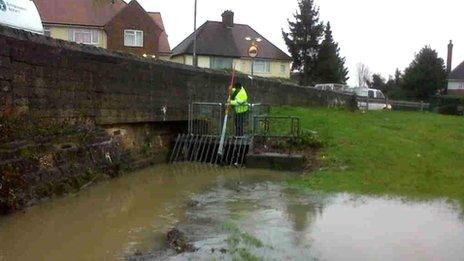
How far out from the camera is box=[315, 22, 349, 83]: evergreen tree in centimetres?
5747

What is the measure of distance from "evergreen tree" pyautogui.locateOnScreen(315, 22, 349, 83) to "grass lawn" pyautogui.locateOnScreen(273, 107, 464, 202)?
38697 mm

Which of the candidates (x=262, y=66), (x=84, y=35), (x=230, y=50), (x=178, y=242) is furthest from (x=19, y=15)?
(x=262, y=66)

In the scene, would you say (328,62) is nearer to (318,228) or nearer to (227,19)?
(227,19)

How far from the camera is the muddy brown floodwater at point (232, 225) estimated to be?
5883 millimetres

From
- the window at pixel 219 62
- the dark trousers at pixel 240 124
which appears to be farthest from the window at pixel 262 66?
the dark trousers at pixel 240 124

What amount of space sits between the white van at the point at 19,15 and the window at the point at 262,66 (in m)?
47.8

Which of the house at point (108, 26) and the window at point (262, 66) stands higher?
the house at point (108, 26)

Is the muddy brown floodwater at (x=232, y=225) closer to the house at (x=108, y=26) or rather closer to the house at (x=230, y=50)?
the house at (x=108, y=26)

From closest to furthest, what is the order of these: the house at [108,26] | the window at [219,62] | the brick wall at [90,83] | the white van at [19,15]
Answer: the brick wall at [90,83]
the white van at [19,15]
the house at [108,26]
the window at [219,62]

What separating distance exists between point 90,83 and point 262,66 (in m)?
49.3

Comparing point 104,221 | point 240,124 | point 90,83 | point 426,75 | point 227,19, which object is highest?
point 227,19

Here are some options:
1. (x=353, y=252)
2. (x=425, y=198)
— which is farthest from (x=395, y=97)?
(x=353, y=252)

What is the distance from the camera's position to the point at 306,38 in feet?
193

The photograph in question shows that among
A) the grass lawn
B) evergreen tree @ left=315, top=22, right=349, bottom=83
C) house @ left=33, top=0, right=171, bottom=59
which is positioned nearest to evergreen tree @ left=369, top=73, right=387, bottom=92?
evergreen tree @ left=315, top=22, right=349, bottom=83
